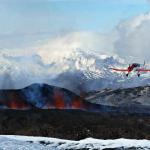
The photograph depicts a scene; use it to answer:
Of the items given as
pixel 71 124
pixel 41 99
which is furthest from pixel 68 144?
pixel 41 99

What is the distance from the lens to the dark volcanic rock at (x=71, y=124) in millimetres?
70625

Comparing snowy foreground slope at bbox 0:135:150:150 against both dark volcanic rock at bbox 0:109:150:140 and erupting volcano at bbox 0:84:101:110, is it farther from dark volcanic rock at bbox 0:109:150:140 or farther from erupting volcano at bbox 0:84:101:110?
erupting volcano at bbox 0:84:101:110

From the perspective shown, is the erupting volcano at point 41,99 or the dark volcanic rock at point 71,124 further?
the erupting volcano at point 41,99

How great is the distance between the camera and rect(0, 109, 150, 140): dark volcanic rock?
232 feet

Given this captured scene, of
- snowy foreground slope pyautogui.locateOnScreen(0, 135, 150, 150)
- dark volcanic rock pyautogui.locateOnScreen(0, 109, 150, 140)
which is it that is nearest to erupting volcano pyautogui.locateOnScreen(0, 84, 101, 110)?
dark volcanic rock pyautogui.locateOnScreen(0, 109, 150, 140)

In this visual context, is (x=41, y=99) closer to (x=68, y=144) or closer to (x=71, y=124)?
(x=71, y=124)

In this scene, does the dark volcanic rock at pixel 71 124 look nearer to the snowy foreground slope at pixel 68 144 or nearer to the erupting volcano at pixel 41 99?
the snowy foreground slope at pixel 68 144

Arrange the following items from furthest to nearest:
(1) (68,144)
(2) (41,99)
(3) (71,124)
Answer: (2) (41,99), (3) (71,124), (1) (68,144)

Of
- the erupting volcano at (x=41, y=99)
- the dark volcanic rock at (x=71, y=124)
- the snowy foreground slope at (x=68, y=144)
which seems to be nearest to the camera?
the snowy foreground slope at (x=68, y=144)

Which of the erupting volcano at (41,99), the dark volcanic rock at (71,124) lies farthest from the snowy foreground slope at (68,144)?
the erupting volcano at (41,99)

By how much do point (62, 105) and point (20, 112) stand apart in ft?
87.6

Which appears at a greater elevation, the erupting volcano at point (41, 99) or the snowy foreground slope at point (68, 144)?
the erupting volcano at point (41, 99)

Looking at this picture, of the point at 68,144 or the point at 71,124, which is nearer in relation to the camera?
the point at 68,144

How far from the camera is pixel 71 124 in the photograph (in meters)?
75.6
